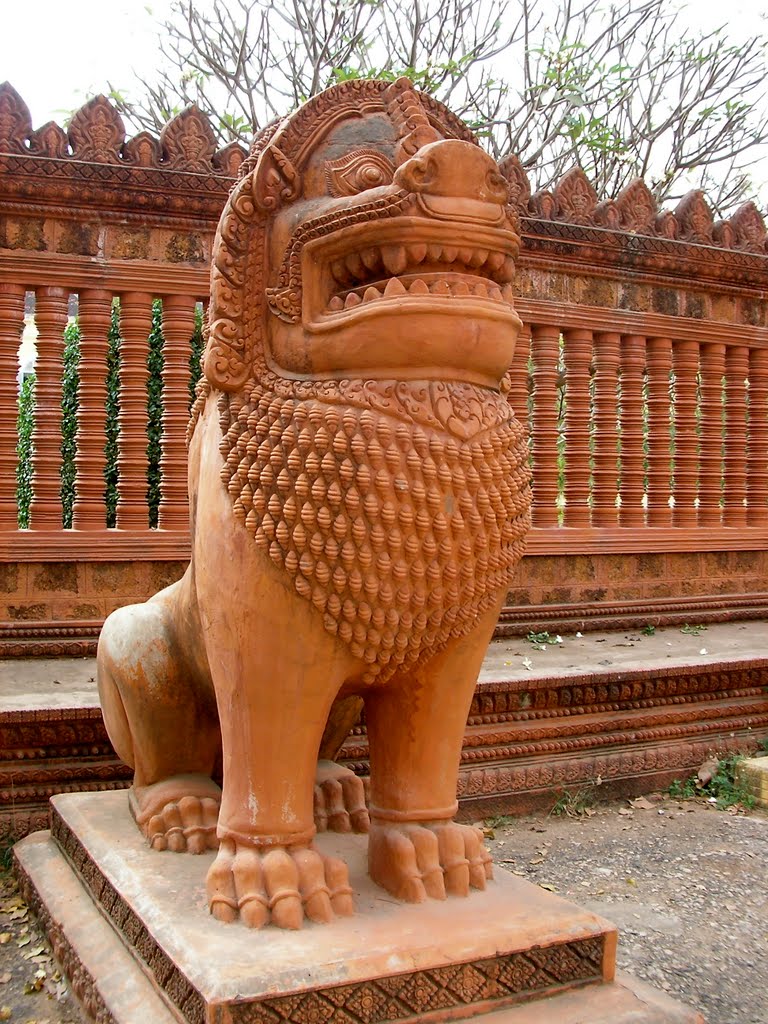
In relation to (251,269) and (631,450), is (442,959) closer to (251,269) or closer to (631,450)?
(251,269)

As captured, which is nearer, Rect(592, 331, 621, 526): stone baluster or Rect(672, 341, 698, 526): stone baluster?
→ Rect(592, 331, 621, 526): stone baluster

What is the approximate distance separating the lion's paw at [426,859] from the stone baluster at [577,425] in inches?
126

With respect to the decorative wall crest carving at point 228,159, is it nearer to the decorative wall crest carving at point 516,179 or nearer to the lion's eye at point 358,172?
the decorative wall crest carving at point 516,179

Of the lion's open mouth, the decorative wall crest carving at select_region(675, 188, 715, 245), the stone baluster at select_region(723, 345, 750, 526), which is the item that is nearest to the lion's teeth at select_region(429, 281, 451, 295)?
the lion's open mouth

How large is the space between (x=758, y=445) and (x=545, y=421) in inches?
55.4

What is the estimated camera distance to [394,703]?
214 cm

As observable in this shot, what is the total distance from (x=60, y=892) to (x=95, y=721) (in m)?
0.81

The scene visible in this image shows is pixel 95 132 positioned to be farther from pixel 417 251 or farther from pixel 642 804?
pixel 642 804

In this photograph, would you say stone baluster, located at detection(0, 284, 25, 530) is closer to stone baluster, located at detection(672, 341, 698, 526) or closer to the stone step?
the stone step

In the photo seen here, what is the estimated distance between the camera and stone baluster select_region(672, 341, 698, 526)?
17.8 feet

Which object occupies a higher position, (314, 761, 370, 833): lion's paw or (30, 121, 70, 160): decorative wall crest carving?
(30, 121, 70, 160): decorative wall crest carving

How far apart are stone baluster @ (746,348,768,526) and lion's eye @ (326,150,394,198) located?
4211 millimetres

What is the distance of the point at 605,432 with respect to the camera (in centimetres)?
527

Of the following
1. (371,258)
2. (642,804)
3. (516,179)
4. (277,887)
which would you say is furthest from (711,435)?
(277,887)
